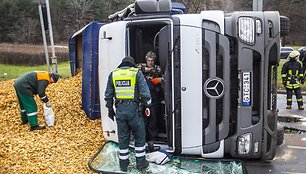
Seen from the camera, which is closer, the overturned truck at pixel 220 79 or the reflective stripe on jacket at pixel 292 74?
the overturned truck at pixel 220 79

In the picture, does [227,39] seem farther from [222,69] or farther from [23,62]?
[23,62]

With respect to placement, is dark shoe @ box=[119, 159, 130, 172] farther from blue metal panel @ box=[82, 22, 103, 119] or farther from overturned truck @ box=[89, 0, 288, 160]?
blue metal panel @ box=[82, 22, 103, 119]

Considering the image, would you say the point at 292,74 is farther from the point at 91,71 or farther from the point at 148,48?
the point at 91,71

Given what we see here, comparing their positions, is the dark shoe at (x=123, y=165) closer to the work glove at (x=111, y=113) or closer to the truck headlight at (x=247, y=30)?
the work glove at (x=111, y=113)

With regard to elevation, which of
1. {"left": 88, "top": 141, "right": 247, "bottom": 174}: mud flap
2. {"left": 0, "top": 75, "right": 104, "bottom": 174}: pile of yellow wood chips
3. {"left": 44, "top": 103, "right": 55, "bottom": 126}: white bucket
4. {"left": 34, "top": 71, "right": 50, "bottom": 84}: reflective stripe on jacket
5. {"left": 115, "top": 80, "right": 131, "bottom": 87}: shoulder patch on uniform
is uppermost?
{"left": 115, "top": 80, "right": 131, "bottom": 87}: shoulder patch on uniform

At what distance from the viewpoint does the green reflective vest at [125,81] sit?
470cm

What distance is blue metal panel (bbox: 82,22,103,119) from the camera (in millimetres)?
6875

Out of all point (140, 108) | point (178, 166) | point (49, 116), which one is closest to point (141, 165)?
point (178, 166)

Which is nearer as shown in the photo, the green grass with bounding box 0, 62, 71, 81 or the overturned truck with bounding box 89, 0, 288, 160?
the overturned truck with bounding box 89, 0, 288, 160

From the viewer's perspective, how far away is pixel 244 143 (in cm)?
480

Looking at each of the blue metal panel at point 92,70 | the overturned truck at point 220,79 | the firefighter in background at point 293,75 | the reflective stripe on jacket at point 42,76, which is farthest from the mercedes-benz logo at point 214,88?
the firefighter in background at point 293,75

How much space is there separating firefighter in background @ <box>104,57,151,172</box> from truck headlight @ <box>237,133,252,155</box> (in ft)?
4.28

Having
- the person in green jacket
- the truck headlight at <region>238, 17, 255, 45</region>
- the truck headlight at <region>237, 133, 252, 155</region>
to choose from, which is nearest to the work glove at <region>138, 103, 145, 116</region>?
the truck headlight at <region>237, 133, 252, 155</region>

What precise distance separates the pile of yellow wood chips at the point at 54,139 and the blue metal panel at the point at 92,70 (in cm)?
25
